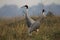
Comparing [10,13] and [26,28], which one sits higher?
[10,13]

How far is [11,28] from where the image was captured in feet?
5.90

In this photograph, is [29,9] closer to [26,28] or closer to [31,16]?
[31,16]

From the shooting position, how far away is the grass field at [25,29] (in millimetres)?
1773

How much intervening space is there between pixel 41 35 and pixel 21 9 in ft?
1.16

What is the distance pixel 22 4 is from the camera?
1836 millimetres

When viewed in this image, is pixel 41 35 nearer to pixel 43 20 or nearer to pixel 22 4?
pixel 43 20

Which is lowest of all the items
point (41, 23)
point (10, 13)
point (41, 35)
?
point (41, 35)

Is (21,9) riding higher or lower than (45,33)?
higher

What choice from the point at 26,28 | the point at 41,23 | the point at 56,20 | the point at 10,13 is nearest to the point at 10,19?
the point at 10,13

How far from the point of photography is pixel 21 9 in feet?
5.99

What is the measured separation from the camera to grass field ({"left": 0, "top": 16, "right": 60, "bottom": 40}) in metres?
1.77

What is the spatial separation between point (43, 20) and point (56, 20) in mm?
150

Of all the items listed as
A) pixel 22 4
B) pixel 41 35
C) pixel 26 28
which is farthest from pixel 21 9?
pixel 41 35

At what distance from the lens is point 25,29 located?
181 cm
